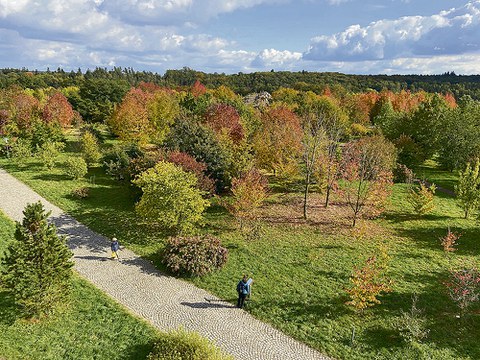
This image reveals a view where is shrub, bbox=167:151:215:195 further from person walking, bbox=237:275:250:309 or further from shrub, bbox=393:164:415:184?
shrub, bbox=393:164:415:184

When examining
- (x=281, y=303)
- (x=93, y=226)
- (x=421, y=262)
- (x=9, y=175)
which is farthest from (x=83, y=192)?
(x=421, y=262)

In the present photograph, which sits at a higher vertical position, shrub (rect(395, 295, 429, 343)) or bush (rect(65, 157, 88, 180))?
bush (rect(65, 157, 88, 180))

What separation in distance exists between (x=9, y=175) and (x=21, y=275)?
25.8 m

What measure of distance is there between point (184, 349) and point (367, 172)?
20.7 meters

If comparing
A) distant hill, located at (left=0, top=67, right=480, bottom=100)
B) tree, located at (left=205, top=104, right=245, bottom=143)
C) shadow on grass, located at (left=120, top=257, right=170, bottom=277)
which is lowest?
shadow on grass, located at (left=120, top=257, right=170, bottom=277)

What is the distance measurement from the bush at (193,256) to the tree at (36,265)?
568 cm

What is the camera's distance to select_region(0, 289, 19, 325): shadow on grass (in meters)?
14.6

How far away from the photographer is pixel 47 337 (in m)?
13.9

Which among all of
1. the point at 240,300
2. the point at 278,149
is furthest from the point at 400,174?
the point at 240,300

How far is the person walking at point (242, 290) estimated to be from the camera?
1617cm

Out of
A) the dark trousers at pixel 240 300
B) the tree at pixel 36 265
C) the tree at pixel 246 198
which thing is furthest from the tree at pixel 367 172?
the tree at pixel 36 265

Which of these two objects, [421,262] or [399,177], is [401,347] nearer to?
[421,262]

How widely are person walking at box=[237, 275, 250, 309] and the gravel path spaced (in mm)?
357

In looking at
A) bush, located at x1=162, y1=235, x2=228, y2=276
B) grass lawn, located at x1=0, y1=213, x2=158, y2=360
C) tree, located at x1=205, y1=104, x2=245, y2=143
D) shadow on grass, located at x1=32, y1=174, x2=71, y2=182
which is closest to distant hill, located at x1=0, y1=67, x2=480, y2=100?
tree, located at x1=205, y1=104, x2=245, y2=143
